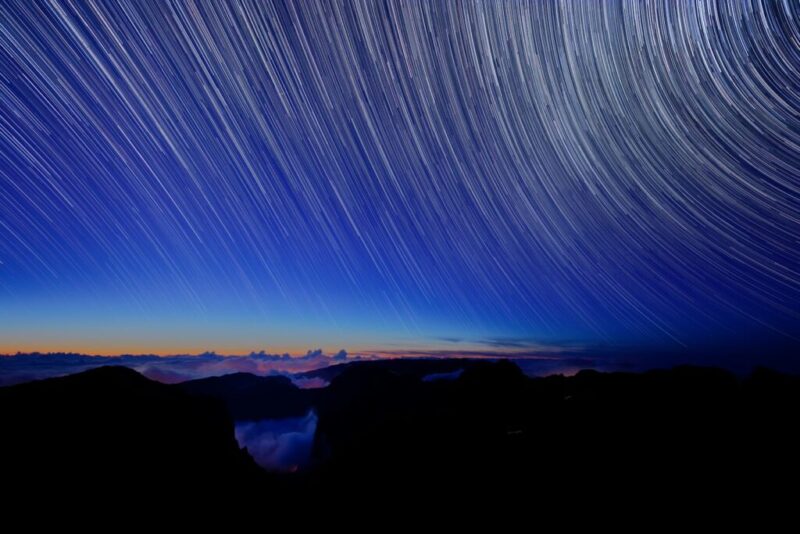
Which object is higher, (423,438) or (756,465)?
(756,465)

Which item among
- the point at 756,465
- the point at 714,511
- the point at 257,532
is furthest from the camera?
the point at 257,532

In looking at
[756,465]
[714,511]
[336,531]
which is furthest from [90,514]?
[756,465]

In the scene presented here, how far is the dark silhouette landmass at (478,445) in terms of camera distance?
80.0 ft

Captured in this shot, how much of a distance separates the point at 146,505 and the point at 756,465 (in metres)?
46.9

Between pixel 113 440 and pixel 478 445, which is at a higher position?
pixel 113 440

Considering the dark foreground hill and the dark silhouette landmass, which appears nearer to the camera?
the dark silhouette landmass

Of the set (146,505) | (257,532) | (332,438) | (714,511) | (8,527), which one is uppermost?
(714,511)

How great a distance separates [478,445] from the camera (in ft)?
130

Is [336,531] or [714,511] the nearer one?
[714,511]

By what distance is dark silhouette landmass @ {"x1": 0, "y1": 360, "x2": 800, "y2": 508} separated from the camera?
80.0ft

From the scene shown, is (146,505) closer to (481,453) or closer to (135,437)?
(135,437)

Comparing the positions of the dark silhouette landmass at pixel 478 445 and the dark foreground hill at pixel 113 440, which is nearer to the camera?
the dark silhouette landmass at pixel 478 445

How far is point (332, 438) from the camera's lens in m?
104

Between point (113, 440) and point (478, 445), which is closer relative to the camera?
point (113, 440)
